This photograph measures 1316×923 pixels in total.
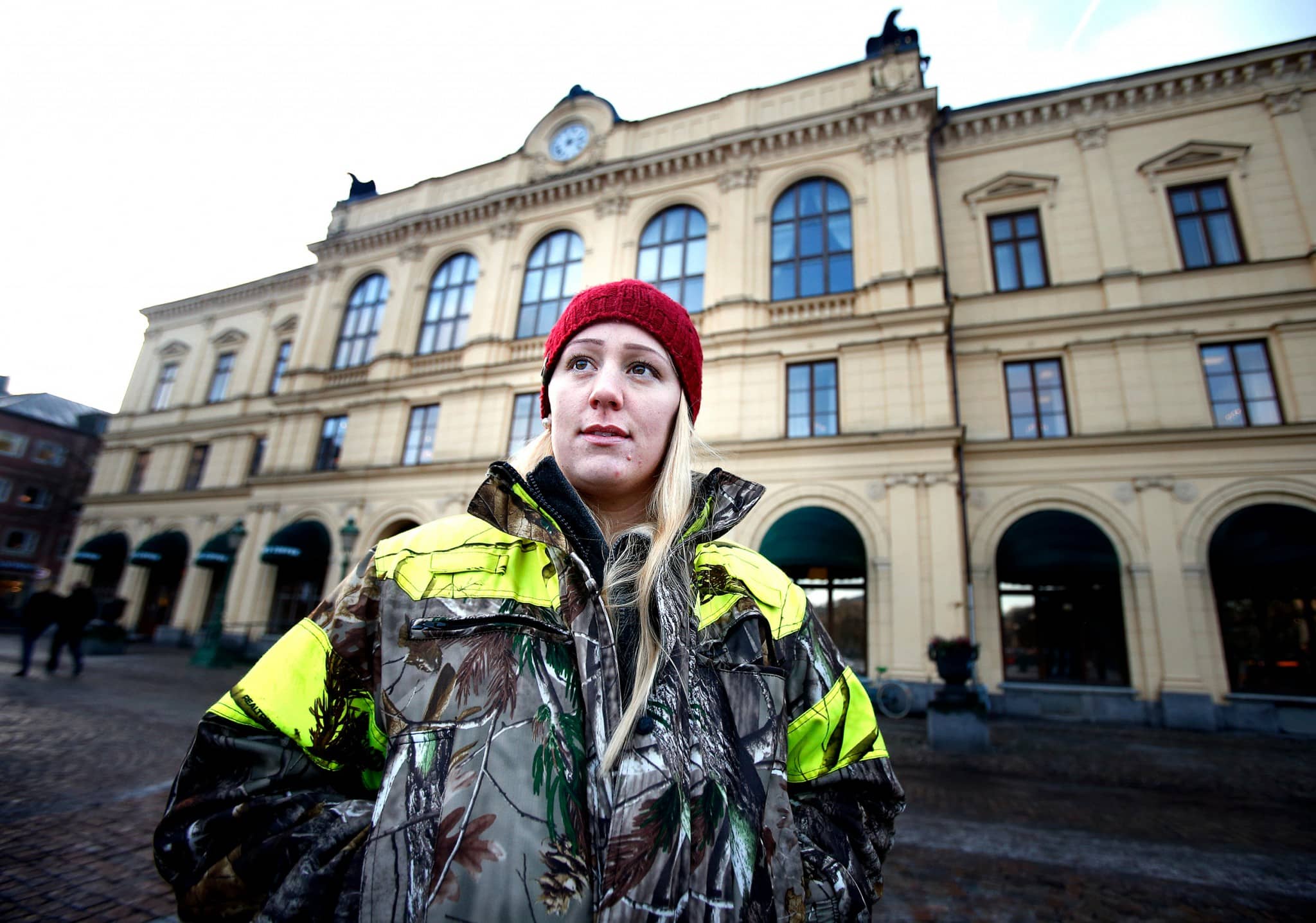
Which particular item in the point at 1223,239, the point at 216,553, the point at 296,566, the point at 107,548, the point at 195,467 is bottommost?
the point at 296,566

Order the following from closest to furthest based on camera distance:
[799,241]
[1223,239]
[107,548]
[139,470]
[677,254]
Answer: [1223,239], [799,241], [677,254], [107,548], [139,470]

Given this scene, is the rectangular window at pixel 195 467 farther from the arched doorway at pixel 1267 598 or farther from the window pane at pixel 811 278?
the arched doorway at pixel 1267 598

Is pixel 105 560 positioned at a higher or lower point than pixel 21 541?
lower

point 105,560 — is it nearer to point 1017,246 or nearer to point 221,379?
point 221,379

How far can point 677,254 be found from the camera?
55.6ft

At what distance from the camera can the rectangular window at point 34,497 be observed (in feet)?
121

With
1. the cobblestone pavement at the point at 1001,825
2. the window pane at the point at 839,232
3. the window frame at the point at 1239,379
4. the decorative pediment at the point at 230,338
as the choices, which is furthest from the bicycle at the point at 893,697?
the decorative pediment at the point at 230,338

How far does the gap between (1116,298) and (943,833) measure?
1413cm

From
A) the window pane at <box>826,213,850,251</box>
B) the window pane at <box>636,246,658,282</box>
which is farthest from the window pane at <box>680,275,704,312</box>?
the window pane at <box>826,213,850,251</box>

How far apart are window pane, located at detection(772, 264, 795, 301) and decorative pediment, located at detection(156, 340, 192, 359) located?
1111 inches

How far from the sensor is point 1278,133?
43.3 feet

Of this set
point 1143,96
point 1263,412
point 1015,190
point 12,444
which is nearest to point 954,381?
point 1015,190

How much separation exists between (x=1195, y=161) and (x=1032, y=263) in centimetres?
427

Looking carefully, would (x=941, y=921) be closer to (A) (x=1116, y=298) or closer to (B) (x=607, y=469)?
(B) (x=607, y=469)
